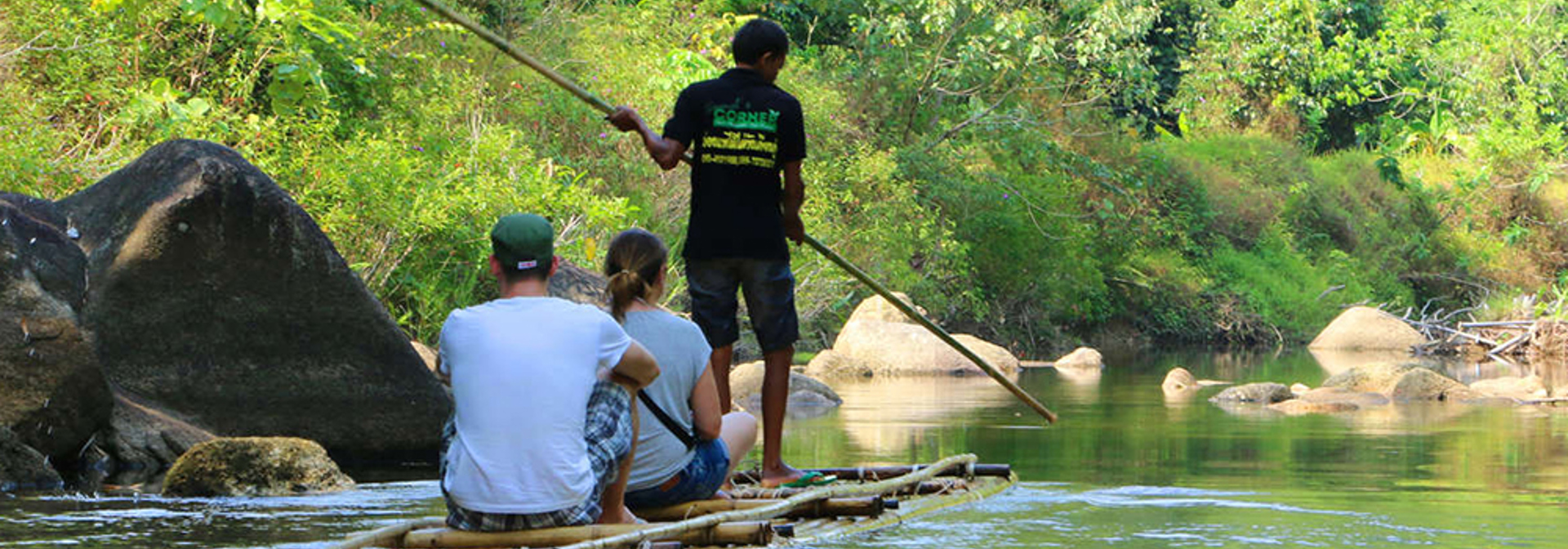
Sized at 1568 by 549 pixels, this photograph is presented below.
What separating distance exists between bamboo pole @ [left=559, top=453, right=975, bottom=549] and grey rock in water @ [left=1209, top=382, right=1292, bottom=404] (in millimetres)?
7722

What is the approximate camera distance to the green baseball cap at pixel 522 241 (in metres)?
4.98

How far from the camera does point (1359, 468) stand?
29.6 ft

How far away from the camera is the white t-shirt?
16.3 ft

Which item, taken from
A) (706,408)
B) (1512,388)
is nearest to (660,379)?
(706,408)

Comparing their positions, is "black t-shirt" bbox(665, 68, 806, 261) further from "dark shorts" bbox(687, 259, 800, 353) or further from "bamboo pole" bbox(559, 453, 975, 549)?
"bamboo pole" bbox(559, 453, 975, 549)

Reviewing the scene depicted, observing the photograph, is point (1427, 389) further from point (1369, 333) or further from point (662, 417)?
point (662, 417)

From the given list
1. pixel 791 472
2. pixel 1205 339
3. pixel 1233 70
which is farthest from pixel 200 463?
pixel 1233 70

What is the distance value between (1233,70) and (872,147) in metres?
12.1

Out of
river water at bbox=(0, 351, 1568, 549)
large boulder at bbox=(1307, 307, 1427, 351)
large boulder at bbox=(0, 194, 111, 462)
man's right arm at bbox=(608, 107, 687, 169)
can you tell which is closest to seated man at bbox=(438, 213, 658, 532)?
river water at bbox=(0, 351, 1568, 549)

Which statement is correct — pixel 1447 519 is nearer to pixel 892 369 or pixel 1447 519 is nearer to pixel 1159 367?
pixel 892 369

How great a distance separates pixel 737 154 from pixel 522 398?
2.16 metres

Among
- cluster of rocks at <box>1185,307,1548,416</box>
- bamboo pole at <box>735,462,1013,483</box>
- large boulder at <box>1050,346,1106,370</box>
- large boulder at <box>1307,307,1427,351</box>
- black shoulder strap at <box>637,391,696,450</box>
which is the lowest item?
bamboo pole at <box>735,462,1013,483</box>

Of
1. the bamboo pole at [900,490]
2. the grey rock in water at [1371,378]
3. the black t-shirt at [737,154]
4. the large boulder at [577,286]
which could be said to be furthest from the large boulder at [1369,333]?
the black t-shirt at [737,154]

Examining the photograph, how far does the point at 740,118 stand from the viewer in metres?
6.88
